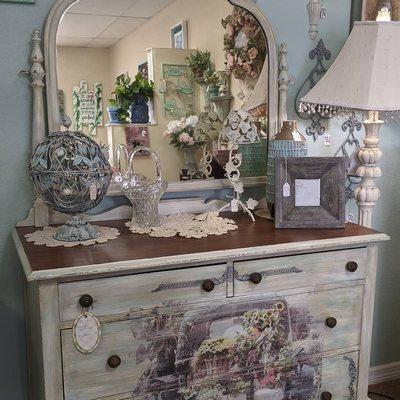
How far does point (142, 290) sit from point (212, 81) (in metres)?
0.88

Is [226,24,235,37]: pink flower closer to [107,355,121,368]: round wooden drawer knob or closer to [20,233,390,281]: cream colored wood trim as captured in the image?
[20,233,390,281]: cream colored wood trim

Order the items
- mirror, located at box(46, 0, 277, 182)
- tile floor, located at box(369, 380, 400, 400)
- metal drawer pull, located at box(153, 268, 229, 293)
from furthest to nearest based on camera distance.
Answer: tile floor, located at box(369, 380, 400, 400) < mirror, located at box(46, 0, 277, 182) < metal drawer pull, located at box(153, 268, 229, 293)

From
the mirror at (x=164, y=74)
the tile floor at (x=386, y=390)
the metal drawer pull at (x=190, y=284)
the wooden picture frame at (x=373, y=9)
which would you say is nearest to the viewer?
the metal drawer pull at (x=190, y=284)

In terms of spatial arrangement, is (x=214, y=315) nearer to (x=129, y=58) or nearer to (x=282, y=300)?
(x=282, y=300)

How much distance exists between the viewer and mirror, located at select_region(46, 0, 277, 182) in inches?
67.6

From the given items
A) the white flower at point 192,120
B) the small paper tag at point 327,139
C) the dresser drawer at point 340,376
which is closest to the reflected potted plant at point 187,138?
the white flower at point 192,120

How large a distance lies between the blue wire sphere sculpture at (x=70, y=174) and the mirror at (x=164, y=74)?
0.24m

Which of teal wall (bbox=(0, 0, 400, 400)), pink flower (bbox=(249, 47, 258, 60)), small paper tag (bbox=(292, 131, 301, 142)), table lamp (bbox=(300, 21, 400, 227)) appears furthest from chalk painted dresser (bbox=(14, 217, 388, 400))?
pink flower (bbox=(249, 47, 258, 60))

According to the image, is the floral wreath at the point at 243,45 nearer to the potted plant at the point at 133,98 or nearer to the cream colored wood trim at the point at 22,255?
the potted plant at the point at 133,98

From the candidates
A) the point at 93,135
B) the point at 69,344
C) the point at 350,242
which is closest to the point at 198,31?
the point at 93,135

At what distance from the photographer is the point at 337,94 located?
182 centimetres

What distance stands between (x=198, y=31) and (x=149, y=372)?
1.20 metres

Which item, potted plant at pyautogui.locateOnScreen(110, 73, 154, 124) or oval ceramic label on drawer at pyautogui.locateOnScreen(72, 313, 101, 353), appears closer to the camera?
oval ceramic label on drawer at pyautogui.locateOnScreen(72, 313, 101, 353)

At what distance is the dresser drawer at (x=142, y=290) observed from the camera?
1.32m
